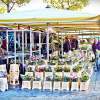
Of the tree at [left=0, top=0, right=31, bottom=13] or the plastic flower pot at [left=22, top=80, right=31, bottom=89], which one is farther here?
the tree at [left=0, top=0, right=31, bottom=13]

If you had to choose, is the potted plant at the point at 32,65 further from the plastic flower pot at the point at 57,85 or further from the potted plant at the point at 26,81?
the plastic flower pot at the point at 57,85

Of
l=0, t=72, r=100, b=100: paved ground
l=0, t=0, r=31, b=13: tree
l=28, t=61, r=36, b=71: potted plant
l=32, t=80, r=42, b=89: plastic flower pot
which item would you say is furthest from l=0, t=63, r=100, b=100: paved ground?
l=0, t=0, r=31, b=13: tree

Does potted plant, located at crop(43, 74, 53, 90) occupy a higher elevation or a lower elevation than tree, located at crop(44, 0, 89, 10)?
higher

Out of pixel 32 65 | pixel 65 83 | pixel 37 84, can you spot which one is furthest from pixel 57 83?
pixel 32 65

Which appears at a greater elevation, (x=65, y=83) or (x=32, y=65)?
(x=32, y=65)

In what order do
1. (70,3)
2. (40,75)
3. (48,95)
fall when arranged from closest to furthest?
Answer: (48,95) < (40,75) < (70,3)

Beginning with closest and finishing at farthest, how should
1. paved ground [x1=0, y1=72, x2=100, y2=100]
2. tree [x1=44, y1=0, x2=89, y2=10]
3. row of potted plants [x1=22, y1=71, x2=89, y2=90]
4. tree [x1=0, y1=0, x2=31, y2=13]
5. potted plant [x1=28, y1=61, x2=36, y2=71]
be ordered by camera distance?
paved ground [x1=0, y1=72, x2=100, y2=100] → row of potted plants [x1=22, y1=71, x2=89, y2=90] → potted plant [x1=28, y1=61, x2=36, y2=71] → tree [x1=0, y1=0, x2=31, y2=13] → tree [x1=44, y1=0, x2=89, y2=10]

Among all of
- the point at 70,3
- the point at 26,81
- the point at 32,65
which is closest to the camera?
the point at 26,81

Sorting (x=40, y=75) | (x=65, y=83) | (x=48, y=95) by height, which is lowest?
(x=48, y=95)

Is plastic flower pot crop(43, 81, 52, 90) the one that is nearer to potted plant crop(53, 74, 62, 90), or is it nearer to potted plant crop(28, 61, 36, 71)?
potted plant crop(53, 74, 62, 90)

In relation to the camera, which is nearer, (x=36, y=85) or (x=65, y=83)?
(x=65, y=83)

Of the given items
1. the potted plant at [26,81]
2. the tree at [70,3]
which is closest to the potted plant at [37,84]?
the potted plant at [26,81]

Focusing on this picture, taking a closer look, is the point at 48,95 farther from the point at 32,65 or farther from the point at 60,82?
the point at 32,65

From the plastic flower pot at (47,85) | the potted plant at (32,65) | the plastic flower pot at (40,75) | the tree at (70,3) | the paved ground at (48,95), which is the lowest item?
the tree at (70,3)
